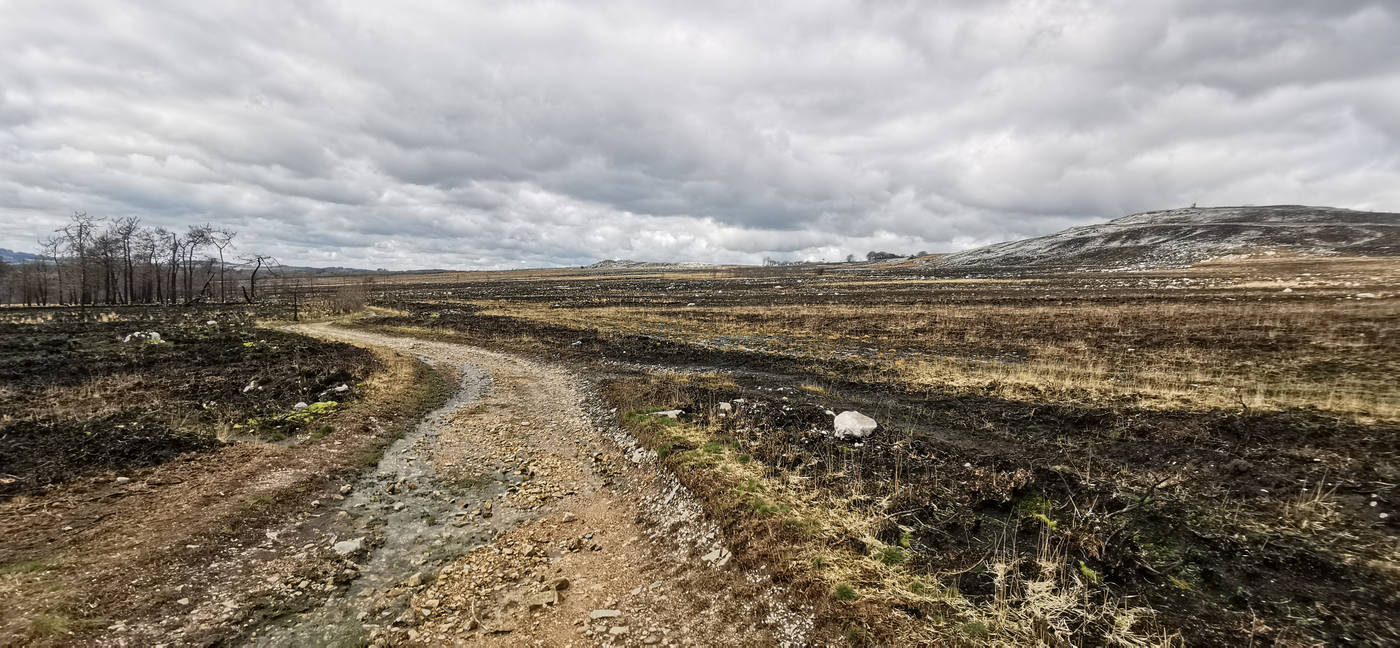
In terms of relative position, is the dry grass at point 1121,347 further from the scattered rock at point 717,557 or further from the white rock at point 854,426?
the scattered rock at point 717,557

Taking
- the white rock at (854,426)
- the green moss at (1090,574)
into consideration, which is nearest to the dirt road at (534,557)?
the green moss at (1090,574)

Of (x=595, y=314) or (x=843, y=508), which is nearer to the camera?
(x=843, y=508)

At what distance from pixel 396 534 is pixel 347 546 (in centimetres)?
79

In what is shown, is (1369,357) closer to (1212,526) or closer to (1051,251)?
(1212,526)

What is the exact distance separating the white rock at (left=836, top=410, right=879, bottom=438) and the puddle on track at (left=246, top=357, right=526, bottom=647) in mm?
8071

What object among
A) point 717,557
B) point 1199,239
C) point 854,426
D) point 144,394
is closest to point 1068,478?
point 854,426

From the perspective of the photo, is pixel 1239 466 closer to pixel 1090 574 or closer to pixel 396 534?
pixel 1090 574

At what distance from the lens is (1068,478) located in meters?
9.47

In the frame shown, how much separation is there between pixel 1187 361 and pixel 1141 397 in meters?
7.57

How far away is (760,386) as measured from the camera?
19.1 meters

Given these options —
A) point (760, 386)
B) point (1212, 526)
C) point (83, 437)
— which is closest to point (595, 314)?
point (760, 386)

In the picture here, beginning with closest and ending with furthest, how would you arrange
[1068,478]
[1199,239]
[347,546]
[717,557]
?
[717,557] → [347,546] → [1068,478] → [1199,239]

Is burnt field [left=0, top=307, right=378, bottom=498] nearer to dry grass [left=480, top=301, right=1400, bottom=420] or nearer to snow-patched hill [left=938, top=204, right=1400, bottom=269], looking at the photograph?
dry grass [left=480, top=301, right=1400, bottom=420]

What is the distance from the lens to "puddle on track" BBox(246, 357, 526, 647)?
6.44 meters
